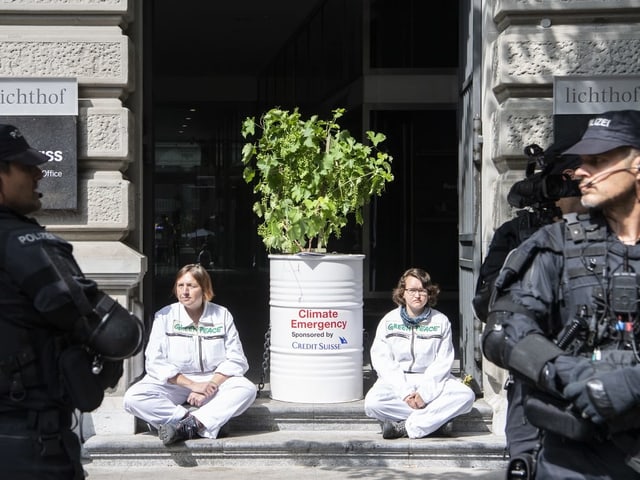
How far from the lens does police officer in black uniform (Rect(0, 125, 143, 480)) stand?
3547 millimetres

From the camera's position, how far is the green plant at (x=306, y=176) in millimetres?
Answer: 7754

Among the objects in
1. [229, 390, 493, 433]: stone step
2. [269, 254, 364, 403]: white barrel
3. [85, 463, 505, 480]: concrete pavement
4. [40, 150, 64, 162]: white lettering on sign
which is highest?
[40, 150, 64, 162]: white lettering on sign

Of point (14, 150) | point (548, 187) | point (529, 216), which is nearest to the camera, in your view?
point (14, 150)

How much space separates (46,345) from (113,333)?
9.7 inches

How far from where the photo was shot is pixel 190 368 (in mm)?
7508

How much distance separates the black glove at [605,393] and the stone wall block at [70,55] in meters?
5.06

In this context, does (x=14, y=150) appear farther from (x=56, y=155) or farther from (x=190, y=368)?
(x=190, y=368)

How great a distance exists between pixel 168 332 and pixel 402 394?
1699 millimetres

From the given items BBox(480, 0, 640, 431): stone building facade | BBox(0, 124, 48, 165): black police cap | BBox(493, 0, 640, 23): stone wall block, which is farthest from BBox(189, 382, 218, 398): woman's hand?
BBox(0, 124, 48, 165): black police cap

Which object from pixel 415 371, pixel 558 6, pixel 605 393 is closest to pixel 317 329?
pixel 415 371

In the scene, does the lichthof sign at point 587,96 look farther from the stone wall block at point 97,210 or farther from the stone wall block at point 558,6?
the stone wall block at point 97,210

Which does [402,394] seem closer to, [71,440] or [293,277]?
[293,277]

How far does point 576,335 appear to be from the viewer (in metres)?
3.37

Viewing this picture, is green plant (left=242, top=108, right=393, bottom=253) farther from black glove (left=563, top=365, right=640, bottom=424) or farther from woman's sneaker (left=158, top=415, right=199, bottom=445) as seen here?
black glove (left=563, top=365, right=640, bottom=424)
